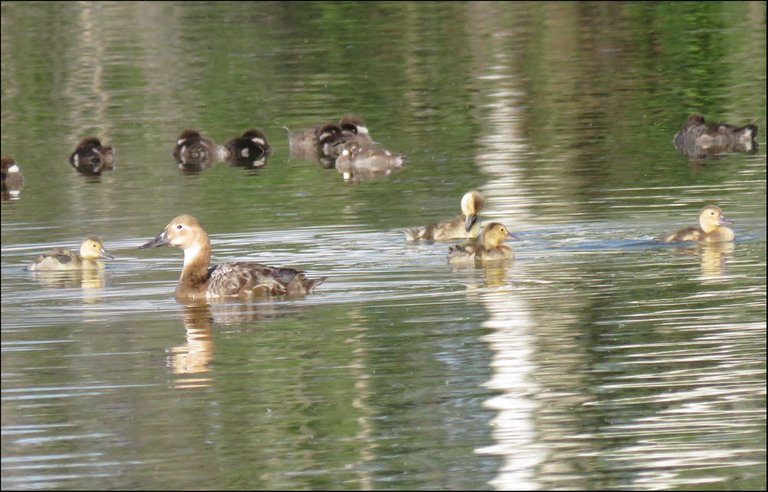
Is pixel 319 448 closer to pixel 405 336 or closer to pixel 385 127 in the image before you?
pixel 405 336

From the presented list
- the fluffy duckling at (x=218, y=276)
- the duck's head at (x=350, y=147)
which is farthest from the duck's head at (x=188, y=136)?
the fluffy duckling at (x=218, y=276)

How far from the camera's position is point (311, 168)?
21.5 meters

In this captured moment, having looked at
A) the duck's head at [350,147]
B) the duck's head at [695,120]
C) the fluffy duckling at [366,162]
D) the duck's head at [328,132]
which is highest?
the duck's head at [328,132]

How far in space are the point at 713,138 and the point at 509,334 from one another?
33.7 feet

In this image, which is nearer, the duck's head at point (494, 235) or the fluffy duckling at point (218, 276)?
the fluffy duckling at point (218, 276)

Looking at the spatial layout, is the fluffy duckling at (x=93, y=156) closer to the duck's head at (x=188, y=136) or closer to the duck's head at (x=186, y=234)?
the duck's head at (x=188, y=136)

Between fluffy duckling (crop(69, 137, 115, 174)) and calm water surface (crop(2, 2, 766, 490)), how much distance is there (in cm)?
31

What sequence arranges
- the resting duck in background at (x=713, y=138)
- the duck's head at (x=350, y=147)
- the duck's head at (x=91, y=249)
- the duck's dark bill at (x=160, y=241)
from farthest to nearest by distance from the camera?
Answer: the duck's head at (x=350, y=147) < the resting duck in background at (x=713, y=138) < the duck's head at (x=91, y=249) < the duck's dark bill at (x=160, y=241)

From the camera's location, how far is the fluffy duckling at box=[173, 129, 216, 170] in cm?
2245

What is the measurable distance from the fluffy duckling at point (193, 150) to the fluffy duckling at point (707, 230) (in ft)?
30.2

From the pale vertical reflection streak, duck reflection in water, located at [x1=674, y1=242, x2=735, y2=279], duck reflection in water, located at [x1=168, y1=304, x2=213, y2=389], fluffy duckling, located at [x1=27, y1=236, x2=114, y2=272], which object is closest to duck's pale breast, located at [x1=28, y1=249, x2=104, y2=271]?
fluffy duckling, located at [x1=27, y1=236, x2=114, y2=272]

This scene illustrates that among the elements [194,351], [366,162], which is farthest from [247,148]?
[194,351]

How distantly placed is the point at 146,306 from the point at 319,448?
4.49 metres

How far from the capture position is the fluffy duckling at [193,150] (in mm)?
22453
